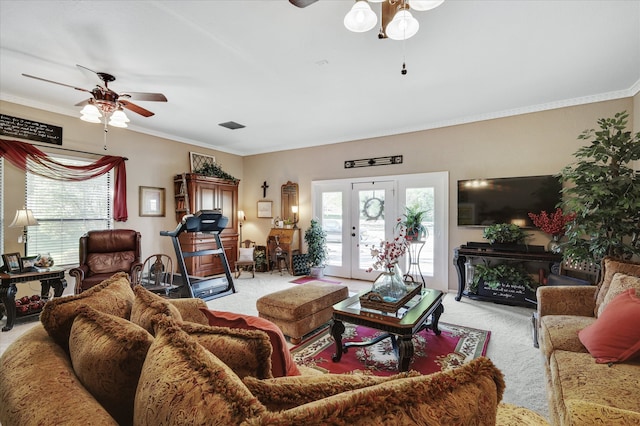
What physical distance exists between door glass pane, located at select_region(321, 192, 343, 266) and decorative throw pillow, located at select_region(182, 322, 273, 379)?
5.15m

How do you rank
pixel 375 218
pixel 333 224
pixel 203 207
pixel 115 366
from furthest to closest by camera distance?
pixel 333 224, pixel 203 207, pixel 375 218, pixel 115 366

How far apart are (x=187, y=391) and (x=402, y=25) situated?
6.64 ft

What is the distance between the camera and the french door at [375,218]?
4930 mm

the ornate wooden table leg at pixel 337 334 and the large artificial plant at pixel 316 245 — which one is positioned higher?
the large artificial plant at pixel 316 245

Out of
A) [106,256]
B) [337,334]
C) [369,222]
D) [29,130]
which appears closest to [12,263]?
[106,256]

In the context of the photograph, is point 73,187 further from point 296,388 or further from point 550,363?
point 550,363

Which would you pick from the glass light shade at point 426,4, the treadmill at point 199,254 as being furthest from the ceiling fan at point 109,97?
the glass light shade at point 426,4

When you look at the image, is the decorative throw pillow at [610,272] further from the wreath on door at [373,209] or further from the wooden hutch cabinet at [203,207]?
the wooden hutch cabinet at [203,207]

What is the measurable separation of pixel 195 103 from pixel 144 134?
1843mm

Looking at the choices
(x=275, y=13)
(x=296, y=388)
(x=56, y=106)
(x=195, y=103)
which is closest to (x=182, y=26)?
→ (x=275, y=13)

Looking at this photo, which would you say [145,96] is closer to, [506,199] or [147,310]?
[147,310]

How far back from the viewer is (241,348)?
0.86 meters

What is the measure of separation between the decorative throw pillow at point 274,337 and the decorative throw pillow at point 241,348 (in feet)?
0.90

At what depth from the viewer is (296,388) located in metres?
0.63
